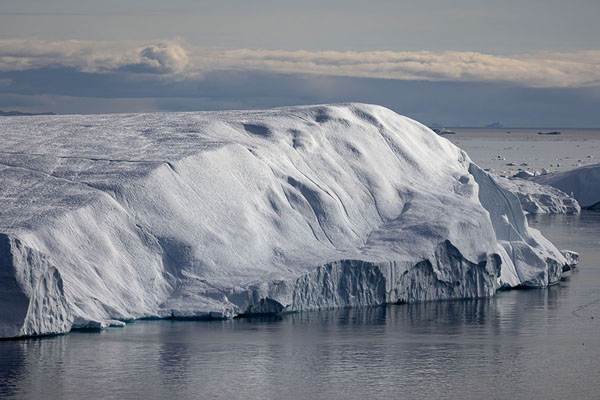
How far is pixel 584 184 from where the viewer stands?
54.5 metres

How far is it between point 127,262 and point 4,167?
404cm

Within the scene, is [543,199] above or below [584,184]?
below

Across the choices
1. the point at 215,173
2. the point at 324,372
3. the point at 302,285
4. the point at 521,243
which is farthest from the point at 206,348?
the point at 521,243

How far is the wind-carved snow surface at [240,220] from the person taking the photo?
2034cm

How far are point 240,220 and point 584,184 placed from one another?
35139 mm

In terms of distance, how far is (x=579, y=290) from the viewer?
86.9 ft

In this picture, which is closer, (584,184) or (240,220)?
(240,220)

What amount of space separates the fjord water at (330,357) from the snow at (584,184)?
1237 inches

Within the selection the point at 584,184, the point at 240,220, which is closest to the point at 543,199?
the point at 584,184

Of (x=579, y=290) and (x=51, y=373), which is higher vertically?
(x=579, y=290)

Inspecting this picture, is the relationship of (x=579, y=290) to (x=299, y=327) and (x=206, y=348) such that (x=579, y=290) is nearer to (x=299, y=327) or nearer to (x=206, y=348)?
(x=299, y=327)

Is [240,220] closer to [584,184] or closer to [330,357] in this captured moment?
[330,357]

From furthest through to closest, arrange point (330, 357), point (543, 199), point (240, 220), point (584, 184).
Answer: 1. point (584, 184)
2. point (543, 199)
3. point (240, 220)
4. point (330, 357)

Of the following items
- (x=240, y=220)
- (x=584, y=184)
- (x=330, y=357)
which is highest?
(x=584, y=184)
